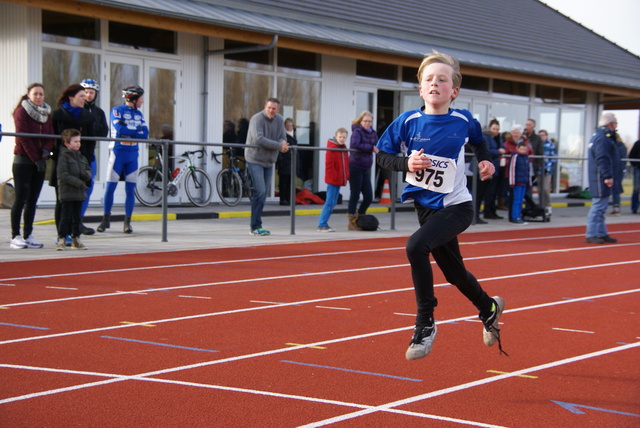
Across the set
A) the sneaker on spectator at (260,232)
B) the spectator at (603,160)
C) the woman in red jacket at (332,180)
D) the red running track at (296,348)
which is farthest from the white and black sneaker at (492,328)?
the woman in red jacket at (332,180)

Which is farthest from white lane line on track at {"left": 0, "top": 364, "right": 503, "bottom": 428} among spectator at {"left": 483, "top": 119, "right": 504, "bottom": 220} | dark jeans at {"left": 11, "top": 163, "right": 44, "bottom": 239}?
spectator at {"left": 483, "top": 119, "right": 504, "bottom": 220}

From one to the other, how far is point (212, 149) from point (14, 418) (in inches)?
556

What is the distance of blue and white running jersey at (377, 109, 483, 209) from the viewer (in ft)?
17.6

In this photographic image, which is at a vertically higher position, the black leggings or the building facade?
the building facade

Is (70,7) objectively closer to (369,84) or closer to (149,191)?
(149,191)

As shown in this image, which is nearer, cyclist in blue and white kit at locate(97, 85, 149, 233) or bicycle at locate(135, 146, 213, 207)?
cyclist in blue and white kit at locate(97, 85, 149, 233)

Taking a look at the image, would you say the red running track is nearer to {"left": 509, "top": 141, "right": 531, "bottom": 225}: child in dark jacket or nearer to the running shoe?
the running shoe

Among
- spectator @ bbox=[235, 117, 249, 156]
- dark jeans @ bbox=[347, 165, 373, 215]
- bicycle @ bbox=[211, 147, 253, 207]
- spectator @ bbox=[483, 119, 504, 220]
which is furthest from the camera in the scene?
spectator @ bbox=[235, 117, 249, 156]

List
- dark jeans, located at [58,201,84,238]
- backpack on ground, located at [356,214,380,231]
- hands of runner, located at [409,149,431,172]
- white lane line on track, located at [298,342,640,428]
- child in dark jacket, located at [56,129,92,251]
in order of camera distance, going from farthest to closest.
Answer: backpack on ground, located at [356,214,380,231]
dark jeans, located at [58,201,84,238]
child in dark jacket, located at [56,129,92,251]
hands of runner, located at [409,149,431,172]
white lane line on track, located at [298,342,640,428]

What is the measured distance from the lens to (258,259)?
10.7 meters

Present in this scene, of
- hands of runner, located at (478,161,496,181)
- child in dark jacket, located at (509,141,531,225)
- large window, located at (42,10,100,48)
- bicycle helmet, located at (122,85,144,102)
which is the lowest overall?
child in dark jacket, located at (509,141,531,225)

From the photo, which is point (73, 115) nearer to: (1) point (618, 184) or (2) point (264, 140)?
(2) point (264, 140)

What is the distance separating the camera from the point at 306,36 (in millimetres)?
18781

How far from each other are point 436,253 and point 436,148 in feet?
2.13
